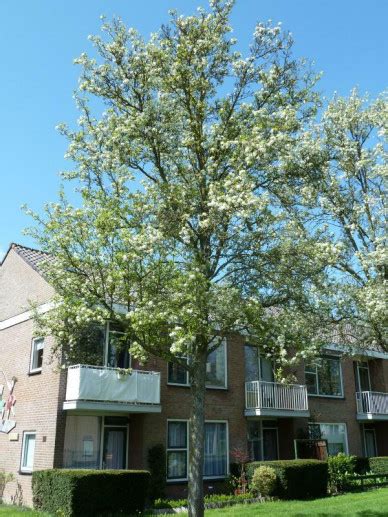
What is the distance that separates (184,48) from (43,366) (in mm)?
11064

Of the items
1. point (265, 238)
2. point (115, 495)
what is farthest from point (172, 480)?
point (265, 238)

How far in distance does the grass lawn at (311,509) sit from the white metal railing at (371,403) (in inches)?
383

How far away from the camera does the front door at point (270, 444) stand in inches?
882

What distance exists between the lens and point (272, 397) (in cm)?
2158

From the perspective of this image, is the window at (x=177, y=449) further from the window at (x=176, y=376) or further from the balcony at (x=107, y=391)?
the balcony at (x=107, y=391)

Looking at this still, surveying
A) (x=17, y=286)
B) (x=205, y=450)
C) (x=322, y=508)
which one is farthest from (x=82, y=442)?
(x=322, y=508)

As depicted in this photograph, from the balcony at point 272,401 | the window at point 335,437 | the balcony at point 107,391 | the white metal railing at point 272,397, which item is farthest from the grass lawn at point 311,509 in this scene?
the window at point 335,437

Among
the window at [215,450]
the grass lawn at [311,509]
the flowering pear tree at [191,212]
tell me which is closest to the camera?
the flowering pear tree at [191,212]

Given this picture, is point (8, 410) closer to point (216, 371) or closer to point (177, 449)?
point (177, 449)

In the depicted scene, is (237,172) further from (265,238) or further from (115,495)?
(115,495)

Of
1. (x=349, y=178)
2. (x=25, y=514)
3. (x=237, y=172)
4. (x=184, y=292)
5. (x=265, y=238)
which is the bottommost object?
(x=25, y=514)

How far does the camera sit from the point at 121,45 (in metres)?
11.6

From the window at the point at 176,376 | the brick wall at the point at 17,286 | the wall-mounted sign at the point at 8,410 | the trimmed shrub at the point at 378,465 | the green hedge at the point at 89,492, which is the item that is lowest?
the green hedge at the point at 89,492

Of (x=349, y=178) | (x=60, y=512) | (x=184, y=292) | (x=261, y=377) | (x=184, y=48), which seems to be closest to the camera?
(x=184, y=292)
